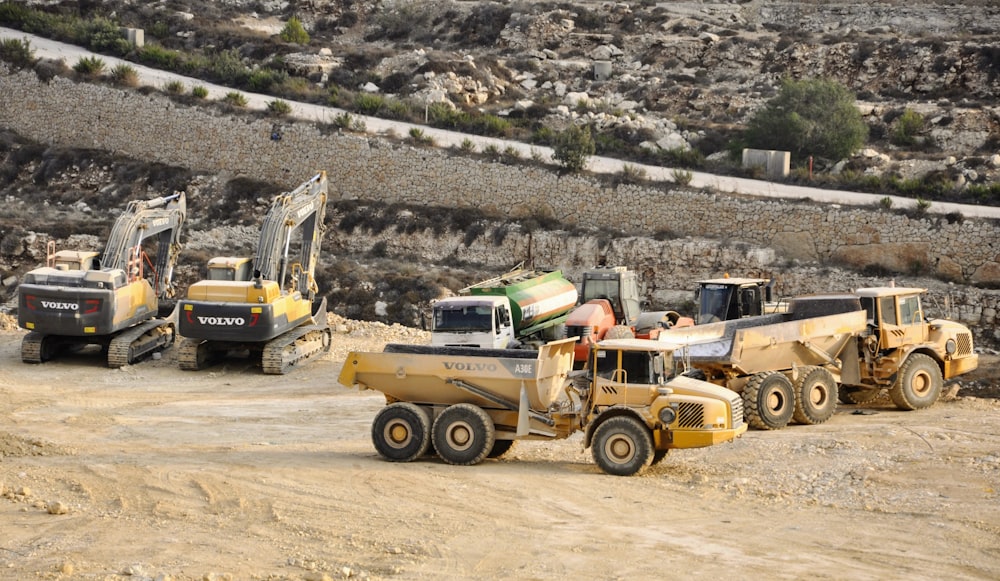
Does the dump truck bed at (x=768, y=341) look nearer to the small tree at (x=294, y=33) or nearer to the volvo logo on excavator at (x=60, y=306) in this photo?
the volvo logo on excavator at (x=60, y=306)

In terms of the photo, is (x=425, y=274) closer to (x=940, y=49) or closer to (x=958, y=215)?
(x=958, y=215)

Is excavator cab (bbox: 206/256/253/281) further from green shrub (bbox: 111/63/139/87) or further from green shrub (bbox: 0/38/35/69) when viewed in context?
green shrub (bbox: 0/38/35/69)

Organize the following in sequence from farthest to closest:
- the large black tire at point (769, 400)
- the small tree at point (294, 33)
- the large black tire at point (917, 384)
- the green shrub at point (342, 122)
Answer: the small tree at point (294, 33) → the green shrub at point (342, 122) → the large black tire at point (917, 384) → the large black tire at point (769, 400)

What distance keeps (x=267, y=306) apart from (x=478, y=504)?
11.5m

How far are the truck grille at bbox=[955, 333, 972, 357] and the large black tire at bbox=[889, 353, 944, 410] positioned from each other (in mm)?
667

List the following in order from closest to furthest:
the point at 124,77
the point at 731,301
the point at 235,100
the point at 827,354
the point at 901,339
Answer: the point at 827,354, the point at 901,339, the point at 731,301, the point at 235,100, the point at 124,77

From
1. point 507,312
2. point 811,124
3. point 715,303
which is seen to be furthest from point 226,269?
point 811,124

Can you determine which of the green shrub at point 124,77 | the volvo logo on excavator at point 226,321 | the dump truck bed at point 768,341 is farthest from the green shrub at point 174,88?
the dump truck bed at point 768,341

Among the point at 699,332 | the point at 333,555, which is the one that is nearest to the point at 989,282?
the point at 699,332

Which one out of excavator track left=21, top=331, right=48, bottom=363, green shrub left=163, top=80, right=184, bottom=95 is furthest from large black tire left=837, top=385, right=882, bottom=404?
green shrub left=163, top=80, right=184, bottom=95

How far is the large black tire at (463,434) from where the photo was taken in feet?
58.4

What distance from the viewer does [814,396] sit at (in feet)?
69.6

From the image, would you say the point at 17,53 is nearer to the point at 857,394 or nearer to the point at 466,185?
the point at 466,185

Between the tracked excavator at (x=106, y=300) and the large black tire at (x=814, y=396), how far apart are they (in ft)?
45.6
